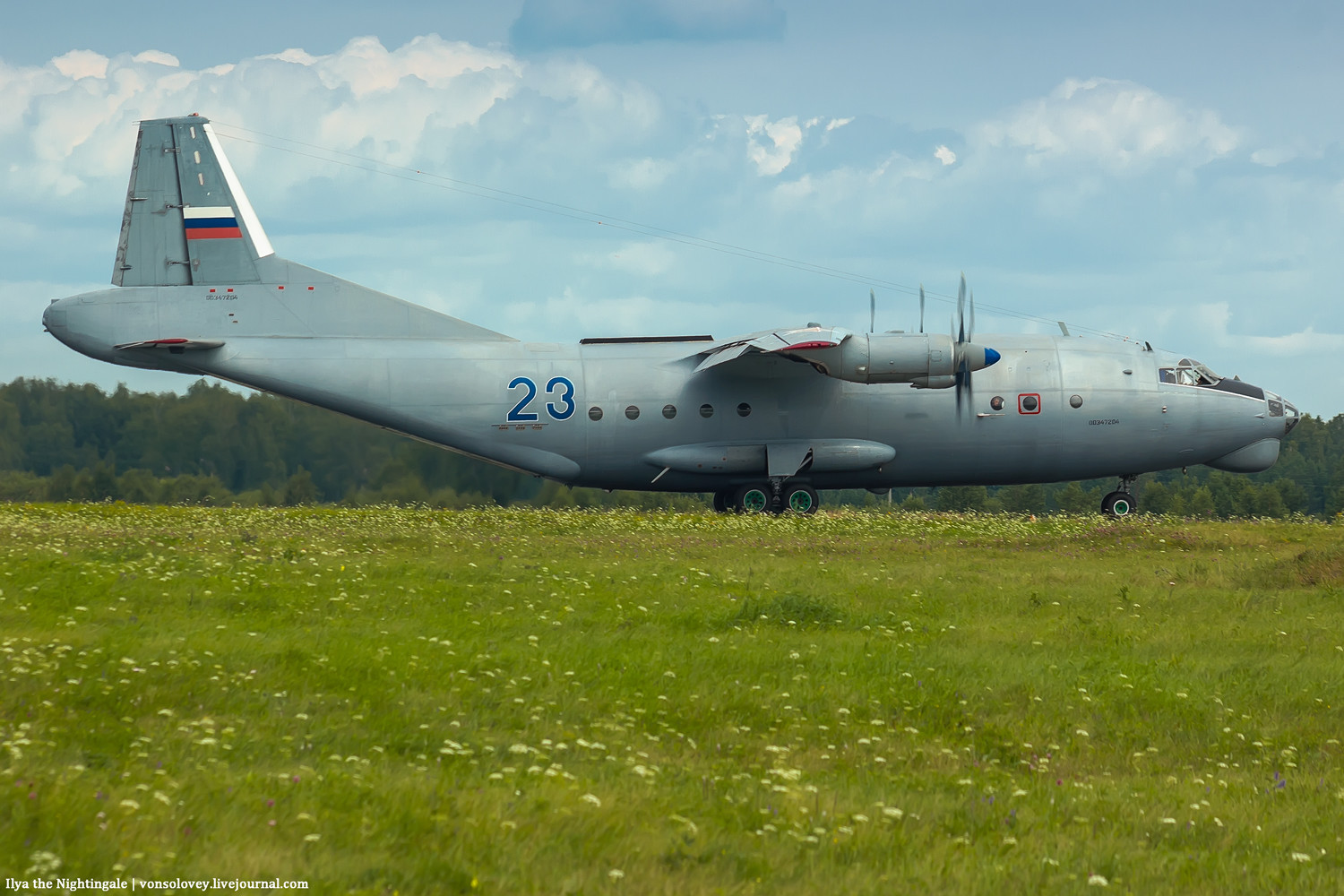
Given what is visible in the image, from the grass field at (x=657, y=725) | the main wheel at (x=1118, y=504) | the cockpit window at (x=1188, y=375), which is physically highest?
the cockpit window at (x=1188, y=375)

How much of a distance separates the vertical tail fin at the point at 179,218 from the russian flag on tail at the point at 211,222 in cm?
2

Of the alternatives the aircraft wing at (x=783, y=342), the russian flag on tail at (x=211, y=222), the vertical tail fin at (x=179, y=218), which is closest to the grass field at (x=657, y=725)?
the aircraft wing at (x=783, y=342)

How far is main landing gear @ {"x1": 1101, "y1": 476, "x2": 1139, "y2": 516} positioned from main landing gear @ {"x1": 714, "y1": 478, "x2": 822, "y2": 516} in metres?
9.26

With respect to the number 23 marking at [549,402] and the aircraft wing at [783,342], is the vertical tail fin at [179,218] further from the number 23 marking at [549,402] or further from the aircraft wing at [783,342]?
the aircraft wing at [783,342]

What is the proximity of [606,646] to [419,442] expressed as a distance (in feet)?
71.8

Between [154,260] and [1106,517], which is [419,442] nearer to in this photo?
[154,260]

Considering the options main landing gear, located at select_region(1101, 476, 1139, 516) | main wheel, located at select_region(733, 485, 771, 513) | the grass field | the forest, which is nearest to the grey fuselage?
main wheel, located at select_region(733, 485, 771, 513)

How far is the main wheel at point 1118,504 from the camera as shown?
34.8m

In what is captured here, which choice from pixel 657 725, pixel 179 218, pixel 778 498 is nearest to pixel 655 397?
pixel 778 498

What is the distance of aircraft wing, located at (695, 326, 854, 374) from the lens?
29.6 meters

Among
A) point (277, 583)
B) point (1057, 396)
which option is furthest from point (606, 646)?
point (1057, 396)

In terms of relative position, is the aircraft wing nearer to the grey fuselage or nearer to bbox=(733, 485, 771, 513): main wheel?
the grey fuselage

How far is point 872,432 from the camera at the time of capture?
107 ft

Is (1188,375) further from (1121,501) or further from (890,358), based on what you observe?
(890,358)
